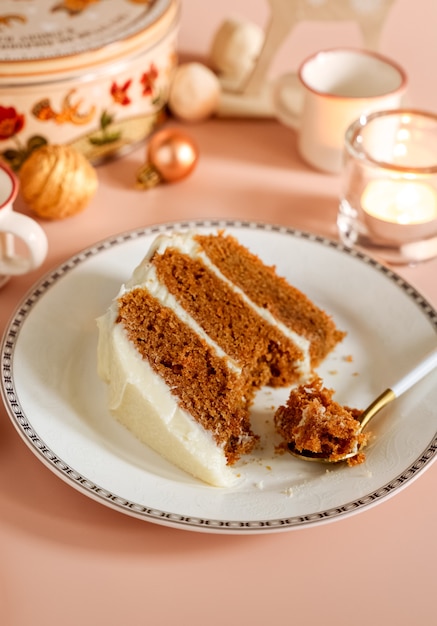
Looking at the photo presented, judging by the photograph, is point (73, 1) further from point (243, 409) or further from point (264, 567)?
point (264, 567)

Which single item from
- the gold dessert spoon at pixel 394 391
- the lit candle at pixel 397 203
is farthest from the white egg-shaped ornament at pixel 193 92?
the gold dessert spoon at pixel 394 391

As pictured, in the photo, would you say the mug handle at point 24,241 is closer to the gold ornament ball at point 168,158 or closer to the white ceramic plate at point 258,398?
the white ceramic plate at point 258,398

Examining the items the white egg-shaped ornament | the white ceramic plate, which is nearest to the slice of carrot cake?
the white ceramic plate

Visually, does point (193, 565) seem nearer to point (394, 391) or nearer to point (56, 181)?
point (394, 391)

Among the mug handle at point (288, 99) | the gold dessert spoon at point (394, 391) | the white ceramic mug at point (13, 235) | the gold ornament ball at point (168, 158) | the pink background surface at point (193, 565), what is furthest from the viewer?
the mug handle at point (288, 99)

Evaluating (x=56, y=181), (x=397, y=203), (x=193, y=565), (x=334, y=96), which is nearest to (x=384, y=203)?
(x=397, y=203)

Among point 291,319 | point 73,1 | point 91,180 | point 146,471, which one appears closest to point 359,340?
point 291,319
